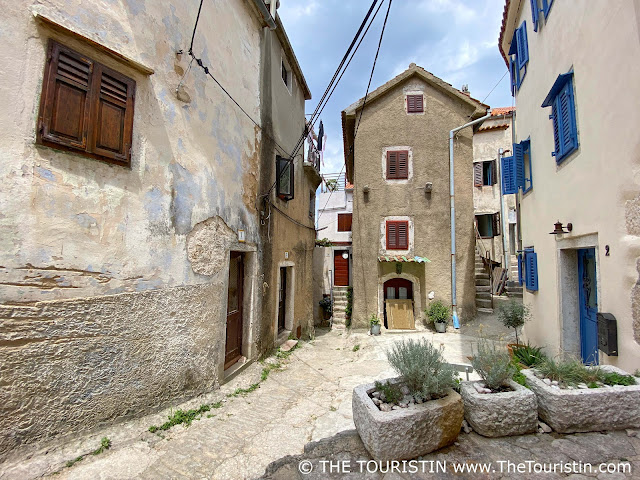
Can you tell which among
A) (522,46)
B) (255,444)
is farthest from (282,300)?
(522,46)

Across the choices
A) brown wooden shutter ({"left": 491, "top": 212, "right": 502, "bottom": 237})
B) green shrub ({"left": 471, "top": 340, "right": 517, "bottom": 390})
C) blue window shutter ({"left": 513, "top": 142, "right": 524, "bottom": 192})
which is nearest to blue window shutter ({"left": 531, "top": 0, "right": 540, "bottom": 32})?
blue window shutter ({"left": 513, "top": 142, "right": 524, "bottom": 192})

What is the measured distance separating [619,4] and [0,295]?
7493 mm

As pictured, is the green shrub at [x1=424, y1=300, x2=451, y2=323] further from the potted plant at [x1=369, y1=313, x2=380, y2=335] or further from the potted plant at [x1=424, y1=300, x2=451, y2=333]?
the potted plant at [x1=369, y1=313, x2=380, y2=335]

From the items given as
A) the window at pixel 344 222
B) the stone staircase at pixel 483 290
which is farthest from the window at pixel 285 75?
the stone staircase at pixel 483 290

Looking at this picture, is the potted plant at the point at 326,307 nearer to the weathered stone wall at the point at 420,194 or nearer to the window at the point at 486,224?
the weathered stone wall at the point at 420,194

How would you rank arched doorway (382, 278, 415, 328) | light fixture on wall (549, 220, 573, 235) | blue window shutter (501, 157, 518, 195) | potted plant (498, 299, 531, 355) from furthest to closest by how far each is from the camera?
1. arched doorway (382, 278, 415, 328)
2. blue window shutter (501, 157, 518, 195)
3. potted plant (498, 299, 531, 355)
4. light fixture on wall (549, 220, 573, 235)

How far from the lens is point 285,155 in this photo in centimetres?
948

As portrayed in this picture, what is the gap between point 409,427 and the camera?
2.80m

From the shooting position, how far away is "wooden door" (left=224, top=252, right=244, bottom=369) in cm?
639

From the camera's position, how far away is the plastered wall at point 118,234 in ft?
10.6

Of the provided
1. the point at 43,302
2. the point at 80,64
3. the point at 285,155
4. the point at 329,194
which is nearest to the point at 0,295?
the point at 43,302

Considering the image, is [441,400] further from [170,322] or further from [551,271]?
[551,271]

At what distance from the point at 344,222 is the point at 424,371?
14.8m

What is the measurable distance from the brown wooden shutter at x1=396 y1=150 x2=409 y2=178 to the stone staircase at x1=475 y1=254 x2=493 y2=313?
5301 mm
